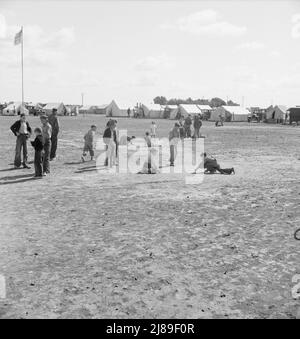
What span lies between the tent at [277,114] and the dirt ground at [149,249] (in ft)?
171

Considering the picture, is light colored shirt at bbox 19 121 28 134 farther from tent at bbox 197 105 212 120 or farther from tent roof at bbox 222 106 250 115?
tent at bbox 197 105 212 120

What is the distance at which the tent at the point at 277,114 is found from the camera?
61125mm

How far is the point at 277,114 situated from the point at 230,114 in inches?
311

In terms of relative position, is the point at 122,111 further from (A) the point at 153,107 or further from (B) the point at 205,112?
(B) the point at 205,112

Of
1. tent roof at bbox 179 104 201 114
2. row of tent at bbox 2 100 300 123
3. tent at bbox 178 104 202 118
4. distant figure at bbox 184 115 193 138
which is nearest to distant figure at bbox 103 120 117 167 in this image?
distant figure at bbox 184 115 193 138

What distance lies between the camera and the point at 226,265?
5793 mm

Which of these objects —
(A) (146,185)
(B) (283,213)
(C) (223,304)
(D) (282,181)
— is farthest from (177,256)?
(D) (282,181)

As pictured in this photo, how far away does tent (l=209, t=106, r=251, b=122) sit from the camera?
67.8 meters

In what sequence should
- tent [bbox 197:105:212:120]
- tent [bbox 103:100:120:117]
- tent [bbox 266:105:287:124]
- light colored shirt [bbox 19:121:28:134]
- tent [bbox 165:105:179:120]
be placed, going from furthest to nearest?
tent [bbox 103:100:120:117] → tent [bbox 165:105:179:120] → tent [bbox 197:105:212:120] → tent [bbox 266:105:287:124] → light colored shirt [bbox 19:121:28:134]

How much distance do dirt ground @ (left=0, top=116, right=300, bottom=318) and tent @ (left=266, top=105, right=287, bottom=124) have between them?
52.2m

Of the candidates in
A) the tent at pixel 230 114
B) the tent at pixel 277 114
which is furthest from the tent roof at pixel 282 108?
the tent at pixel 230 114

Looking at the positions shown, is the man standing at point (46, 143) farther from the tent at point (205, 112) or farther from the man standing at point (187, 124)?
the tent at point (205, 112)

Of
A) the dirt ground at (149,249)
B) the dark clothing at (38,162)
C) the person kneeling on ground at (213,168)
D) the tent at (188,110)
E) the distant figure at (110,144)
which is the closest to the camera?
the dirt ground at (149,249)
